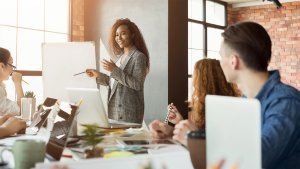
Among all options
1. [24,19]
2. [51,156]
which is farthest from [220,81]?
[24,19]

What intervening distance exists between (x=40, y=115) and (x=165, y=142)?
2.31 ft

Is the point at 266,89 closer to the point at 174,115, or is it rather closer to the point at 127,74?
the point at 174,115

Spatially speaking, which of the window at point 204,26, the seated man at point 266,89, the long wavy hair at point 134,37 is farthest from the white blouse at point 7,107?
the window at point 204,26

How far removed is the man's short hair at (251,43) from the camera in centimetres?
115

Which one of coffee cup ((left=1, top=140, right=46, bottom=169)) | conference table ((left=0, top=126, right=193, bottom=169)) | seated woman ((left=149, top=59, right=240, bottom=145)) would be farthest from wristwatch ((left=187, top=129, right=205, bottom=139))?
seated woman ((left=149, top=59, right=240, bottom=145))

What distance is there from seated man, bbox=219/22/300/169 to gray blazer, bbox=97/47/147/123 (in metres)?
1.41

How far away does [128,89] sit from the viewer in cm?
271

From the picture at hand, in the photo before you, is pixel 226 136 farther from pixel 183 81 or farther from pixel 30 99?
pixel 183 81

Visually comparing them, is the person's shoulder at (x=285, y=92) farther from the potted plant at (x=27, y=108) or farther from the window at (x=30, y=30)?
the window at (x=30, y=30)

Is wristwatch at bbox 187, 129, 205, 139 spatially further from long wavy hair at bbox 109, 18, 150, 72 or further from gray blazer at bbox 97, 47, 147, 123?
long wavy hair at bbox 109, 18, 150, 72

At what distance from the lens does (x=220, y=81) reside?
6.51ft

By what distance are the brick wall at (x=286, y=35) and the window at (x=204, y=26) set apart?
0.79 meters

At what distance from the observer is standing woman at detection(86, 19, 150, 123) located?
2.63 m

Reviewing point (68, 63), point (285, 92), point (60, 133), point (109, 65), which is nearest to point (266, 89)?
point (285, 92)
